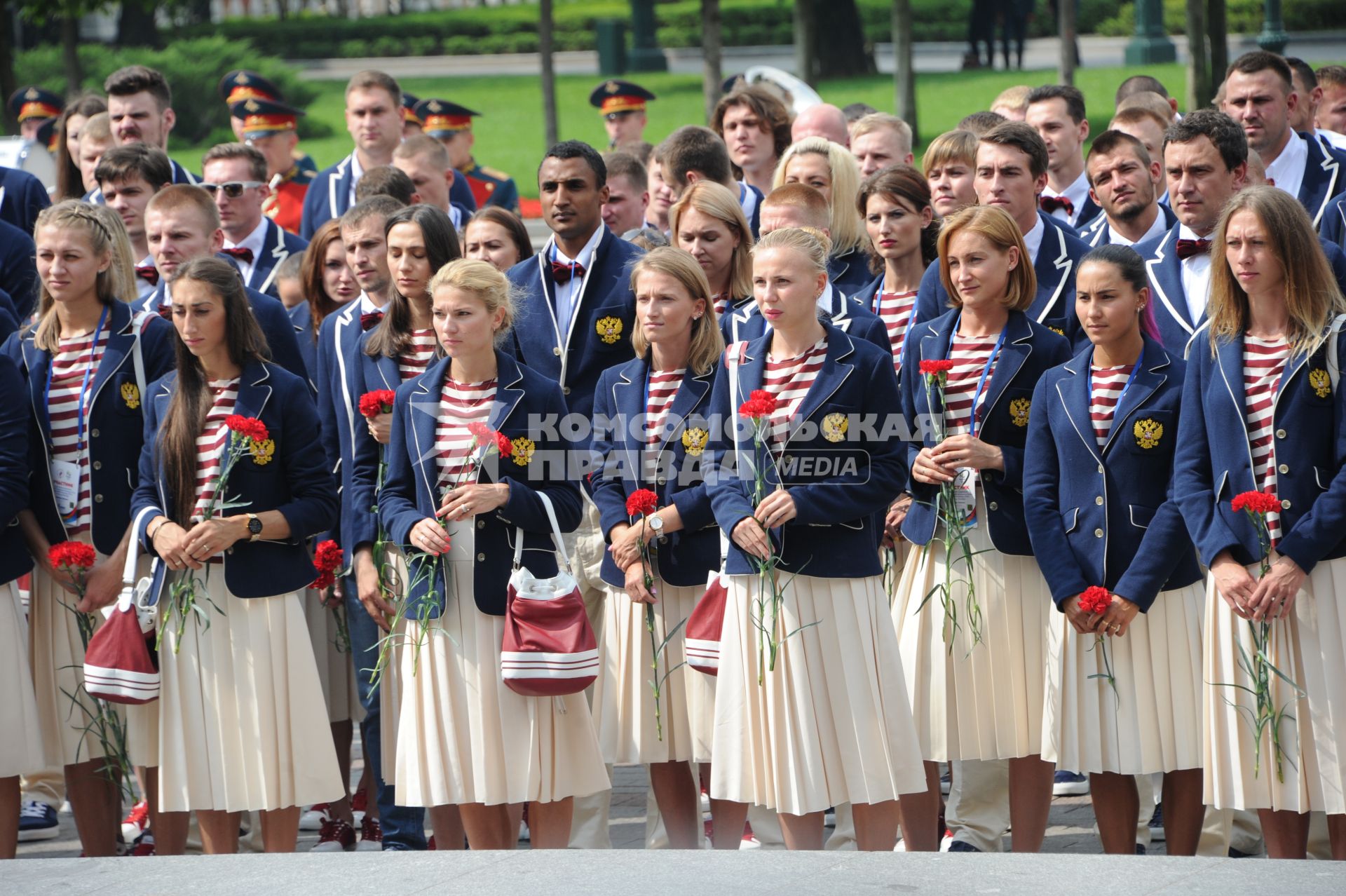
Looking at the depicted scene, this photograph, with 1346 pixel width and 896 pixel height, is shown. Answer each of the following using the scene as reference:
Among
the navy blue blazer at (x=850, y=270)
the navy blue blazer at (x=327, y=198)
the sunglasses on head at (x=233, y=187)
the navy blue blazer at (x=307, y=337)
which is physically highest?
the navy blue blazer at (x=327, y=198)

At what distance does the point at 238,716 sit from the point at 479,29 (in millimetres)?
36775

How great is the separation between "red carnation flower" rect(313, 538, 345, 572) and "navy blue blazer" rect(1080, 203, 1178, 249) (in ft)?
11.2

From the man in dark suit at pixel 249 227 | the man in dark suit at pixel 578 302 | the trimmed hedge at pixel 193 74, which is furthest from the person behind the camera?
the trimmed hedge at pixel 193 74

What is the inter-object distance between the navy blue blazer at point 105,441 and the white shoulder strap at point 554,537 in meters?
1.49

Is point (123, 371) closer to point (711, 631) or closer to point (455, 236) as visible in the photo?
point (455, 236)

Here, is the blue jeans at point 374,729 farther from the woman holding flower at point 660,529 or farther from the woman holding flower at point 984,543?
the woman holding flower at point 984,543

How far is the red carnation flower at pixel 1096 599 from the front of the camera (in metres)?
5.42

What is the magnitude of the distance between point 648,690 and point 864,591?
96 cm

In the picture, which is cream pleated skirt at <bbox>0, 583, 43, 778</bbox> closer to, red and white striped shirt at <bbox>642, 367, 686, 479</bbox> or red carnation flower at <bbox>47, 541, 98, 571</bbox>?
red carnation flower at <bbox>47, 541, 98, 571</bbox>

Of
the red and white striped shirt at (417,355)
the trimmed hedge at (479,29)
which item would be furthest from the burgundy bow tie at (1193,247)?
the trimmed hedge at (479,29)

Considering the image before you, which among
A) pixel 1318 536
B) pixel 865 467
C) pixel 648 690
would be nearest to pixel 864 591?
pixel 865 467

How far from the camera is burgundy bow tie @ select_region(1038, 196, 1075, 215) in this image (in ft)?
26.9

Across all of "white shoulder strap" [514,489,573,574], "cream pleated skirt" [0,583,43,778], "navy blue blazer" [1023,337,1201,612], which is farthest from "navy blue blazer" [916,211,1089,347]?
"cream pleated skirt" [0,583,43,778]

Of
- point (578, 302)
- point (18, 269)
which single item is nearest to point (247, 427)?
point (578, 302)
